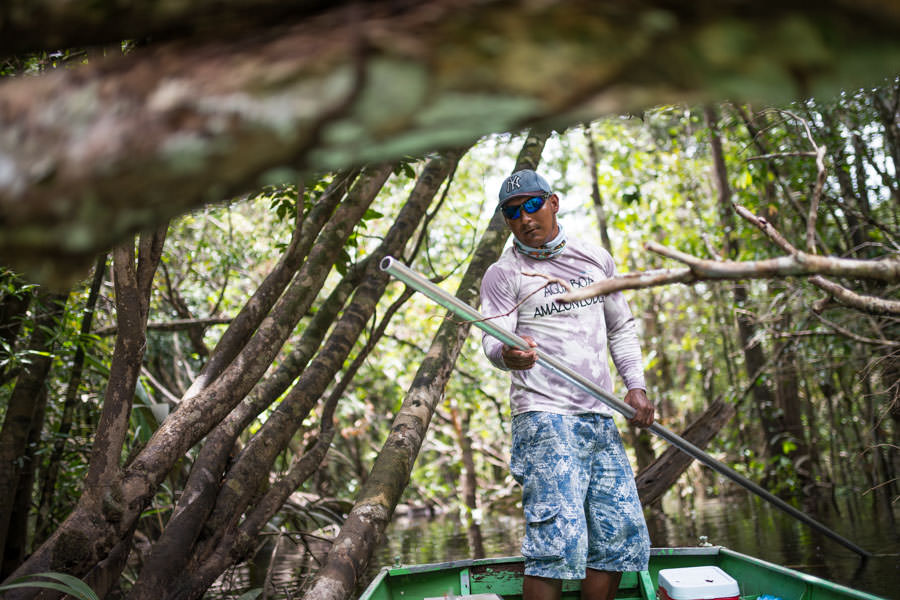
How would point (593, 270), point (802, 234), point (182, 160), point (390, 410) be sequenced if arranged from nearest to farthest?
point (182, 160) < point (593, 270) < point (802, 234) < point (390, 410)

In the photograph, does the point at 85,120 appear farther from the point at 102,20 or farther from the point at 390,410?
the point at 390,410

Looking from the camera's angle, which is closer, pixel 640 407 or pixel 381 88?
pixel 381 88

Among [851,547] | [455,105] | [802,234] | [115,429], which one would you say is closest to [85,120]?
[455,105]

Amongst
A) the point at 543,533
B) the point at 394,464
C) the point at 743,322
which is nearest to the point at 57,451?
the point at 394,464

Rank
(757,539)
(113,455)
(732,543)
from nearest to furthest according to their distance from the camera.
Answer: (113,455)
(732,543)
(757,539)

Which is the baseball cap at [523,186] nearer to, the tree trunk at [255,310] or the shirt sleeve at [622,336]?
the shirt sleeve at [622,336]

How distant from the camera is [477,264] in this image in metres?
4.33

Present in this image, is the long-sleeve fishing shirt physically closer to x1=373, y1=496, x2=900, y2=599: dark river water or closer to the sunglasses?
Answer: the sunglasses

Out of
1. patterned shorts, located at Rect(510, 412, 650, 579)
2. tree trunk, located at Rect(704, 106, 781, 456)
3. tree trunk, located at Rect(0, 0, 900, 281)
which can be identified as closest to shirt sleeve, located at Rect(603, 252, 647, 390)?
patterned shorts, located at Rect(510, 412, 650, 579)

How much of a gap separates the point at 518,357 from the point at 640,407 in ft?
2.17

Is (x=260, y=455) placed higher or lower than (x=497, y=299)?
lower

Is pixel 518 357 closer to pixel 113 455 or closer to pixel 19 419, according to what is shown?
pixel 113 455

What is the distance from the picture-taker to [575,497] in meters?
2.60

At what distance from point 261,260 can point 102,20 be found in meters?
8.07
